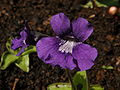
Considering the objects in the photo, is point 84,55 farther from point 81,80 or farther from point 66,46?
point 81,80

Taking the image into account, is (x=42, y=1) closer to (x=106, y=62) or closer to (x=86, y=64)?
(x=106, y=62)

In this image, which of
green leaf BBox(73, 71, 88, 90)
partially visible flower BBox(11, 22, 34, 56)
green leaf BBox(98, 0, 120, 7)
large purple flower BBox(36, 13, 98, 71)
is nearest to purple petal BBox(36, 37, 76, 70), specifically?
large purple flower BBox(36, 13, 98, 71)

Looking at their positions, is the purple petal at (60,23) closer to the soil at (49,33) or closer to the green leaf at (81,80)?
the green leaf at (81,80)

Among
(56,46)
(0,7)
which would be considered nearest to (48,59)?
(56,46)

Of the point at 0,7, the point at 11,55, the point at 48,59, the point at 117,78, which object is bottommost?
the point at 117,78

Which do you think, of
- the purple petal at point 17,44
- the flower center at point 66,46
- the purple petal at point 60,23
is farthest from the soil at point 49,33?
the purple petal at point 60,23

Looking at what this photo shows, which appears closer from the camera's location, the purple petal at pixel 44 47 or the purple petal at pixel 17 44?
the purple petal at pixel 44 47

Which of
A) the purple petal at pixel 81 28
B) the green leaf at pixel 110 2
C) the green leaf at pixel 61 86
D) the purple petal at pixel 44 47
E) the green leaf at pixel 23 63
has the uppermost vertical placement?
the purple petal at pixel 81 28
